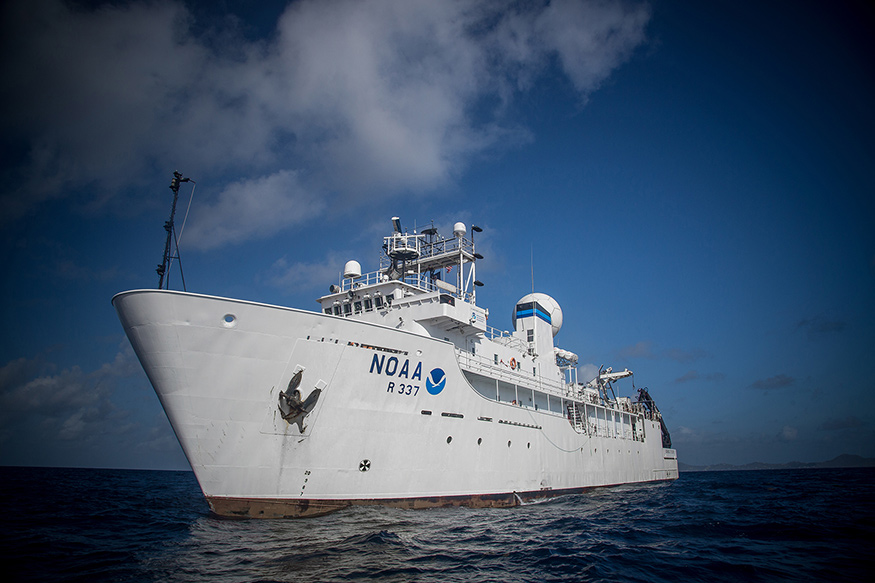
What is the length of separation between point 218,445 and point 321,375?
3.08 m

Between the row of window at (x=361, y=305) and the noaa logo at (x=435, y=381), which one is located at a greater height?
the row of window at (x=361, y=305)

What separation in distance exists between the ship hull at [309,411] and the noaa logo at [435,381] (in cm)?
5

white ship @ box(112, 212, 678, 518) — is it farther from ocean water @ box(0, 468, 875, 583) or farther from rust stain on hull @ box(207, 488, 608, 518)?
ocean water @ box(0, 468, 875, 583)

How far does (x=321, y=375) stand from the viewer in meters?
13.0

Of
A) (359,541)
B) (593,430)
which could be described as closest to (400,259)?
(359,541)

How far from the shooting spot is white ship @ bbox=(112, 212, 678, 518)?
38.9 feet

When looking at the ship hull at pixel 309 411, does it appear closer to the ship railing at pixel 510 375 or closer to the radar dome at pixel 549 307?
the ship railing at pixel 510 375

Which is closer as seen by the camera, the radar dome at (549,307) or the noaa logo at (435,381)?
the noaa logo at (435,381)

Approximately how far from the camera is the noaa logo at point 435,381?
15273mm

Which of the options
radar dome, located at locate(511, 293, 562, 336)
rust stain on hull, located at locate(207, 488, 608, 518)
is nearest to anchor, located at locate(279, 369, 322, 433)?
rust stain on hull, located at locate(207, 488, 608, 518)

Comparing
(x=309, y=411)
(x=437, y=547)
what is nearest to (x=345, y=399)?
(x=309, y=411)

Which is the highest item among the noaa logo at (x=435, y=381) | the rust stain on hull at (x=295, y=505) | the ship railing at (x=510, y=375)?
the ship railing at (x=510, y=375)

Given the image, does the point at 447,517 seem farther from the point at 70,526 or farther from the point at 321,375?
the point at 70,526

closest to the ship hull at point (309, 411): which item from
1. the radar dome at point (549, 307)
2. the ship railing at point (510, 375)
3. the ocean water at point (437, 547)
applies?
the ocean water at point (437, 547)
